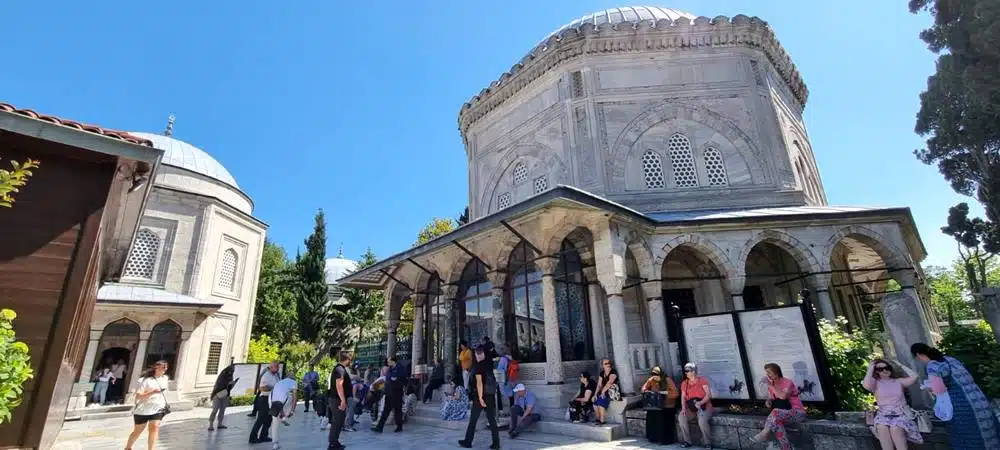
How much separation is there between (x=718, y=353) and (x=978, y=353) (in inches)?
129

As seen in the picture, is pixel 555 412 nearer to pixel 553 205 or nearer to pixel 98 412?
pixel 553 205

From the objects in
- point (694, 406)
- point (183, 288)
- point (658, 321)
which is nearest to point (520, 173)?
point (658, 321)

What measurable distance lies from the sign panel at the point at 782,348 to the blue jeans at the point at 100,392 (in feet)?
64.9

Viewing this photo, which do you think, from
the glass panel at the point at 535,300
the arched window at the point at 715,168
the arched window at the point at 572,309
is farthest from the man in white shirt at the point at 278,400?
the arched window at the point at 715,168

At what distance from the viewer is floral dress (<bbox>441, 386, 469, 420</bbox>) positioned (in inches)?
352

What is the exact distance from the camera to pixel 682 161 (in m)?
13.1

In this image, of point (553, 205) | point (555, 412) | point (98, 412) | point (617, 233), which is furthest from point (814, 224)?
point (98, 412)

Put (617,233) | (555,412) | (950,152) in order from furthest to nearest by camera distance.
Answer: (950,152) < (617,233) < (555,412)

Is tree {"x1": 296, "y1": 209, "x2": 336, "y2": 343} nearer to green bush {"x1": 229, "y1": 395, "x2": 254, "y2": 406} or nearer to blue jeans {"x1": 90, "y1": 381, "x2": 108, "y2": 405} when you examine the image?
green bush {"x1": 229, "y1": 395, "x2": 254, "y2": 406}

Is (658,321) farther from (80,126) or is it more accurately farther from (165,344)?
(165,344)

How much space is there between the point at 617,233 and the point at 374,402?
22.2 ft

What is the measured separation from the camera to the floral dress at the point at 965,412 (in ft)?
13.5

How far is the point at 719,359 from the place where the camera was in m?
6.97

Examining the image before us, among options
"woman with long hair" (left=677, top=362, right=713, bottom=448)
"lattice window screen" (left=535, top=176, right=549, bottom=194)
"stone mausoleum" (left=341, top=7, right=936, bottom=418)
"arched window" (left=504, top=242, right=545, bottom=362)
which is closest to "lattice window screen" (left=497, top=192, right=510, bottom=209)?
"stone mausoleum" (left=341, top=7, right=936, bottom=418)
